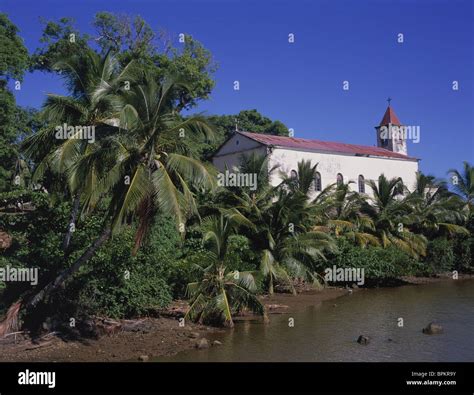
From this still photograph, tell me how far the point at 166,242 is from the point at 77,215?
4.45 meters

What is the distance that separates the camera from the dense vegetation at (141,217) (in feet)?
47.3

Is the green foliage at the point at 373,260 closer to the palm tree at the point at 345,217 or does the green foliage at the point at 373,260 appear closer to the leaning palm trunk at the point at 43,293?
the palm tree at the point at 345,217

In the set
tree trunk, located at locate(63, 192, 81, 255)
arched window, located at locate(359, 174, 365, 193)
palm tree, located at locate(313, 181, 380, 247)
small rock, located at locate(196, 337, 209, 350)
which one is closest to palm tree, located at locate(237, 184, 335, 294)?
palm tree, located at locate(313, 181, 380, 247)

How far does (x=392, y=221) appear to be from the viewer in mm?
33594

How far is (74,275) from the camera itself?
1758 cm

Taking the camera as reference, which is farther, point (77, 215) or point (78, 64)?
point (77, 215)

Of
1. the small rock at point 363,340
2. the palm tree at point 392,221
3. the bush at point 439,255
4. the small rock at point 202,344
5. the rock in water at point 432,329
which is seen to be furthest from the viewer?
the bush at point 439,255

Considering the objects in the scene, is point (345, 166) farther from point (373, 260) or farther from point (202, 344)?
point (202, 344)

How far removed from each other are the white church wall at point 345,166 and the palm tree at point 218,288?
17784mm

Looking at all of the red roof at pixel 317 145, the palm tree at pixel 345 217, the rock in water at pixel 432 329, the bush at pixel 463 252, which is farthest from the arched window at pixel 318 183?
the rock in water at pixel 432 329

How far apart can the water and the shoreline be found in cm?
77
